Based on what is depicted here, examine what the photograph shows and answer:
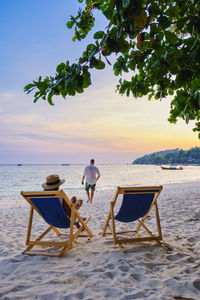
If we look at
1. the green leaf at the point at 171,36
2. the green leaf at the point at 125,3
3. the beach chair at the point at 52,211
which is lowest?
the beach chair at the point at 52,211

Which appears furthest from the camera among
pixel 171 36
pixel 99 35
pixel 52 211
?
pixel 52 211

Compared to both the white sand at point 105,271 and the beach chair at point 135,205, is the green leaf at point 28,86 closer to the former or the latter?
the white sand at point 105,271

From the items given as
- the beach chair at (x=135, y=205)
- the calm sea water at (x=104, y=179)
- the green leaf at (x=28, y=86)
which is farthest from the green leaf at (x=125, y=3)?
the calm sea water at (x=104, y=179)

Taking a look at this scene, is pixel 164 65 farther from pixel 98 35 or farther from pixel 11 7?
pixel 11 7

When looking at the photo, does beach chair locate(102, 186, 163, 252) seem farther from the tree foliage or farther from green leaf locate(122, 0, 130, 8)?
green leaf locate(122, 0, 130, 8)

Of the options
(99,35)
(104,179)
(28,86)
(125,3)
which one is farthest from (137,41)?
(104,179)

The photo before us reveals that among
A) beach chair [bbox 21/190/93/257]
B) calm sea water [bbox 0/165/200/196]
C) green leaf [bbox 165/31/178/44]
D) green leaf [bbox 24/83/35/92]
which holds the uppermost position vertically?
green leaf [bbox 165/31/178/44]

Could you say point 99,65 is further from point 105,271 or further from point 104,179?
point 104,179

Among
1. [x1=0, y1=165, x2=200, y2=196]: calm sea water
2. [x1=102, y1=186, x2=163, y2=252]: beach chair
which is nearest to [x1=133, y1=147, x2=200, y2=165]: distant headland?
[x1=0, y1=165, x2=200, y2=196]: calm sea water

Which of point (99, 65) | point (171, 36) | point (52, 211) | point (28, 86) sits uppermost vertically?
point (171, 36)

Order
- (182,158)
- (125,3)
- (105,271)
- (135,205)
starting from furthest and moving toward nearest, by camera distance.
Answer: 1. (182,158)
2. (135,205)
3. (105,271)
4. (125,3)

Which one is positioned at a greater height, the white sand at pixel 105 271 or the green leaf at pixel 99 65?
the green leaf at pixel 99 65

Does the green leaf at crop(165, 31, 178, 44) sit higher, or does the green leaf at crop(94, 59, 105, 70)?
the green leaf at crop(165, 31, 178, 44)

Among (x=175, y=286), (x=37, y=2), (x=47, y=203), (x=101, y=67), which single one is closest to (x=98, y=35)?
(x=101, y=67)
